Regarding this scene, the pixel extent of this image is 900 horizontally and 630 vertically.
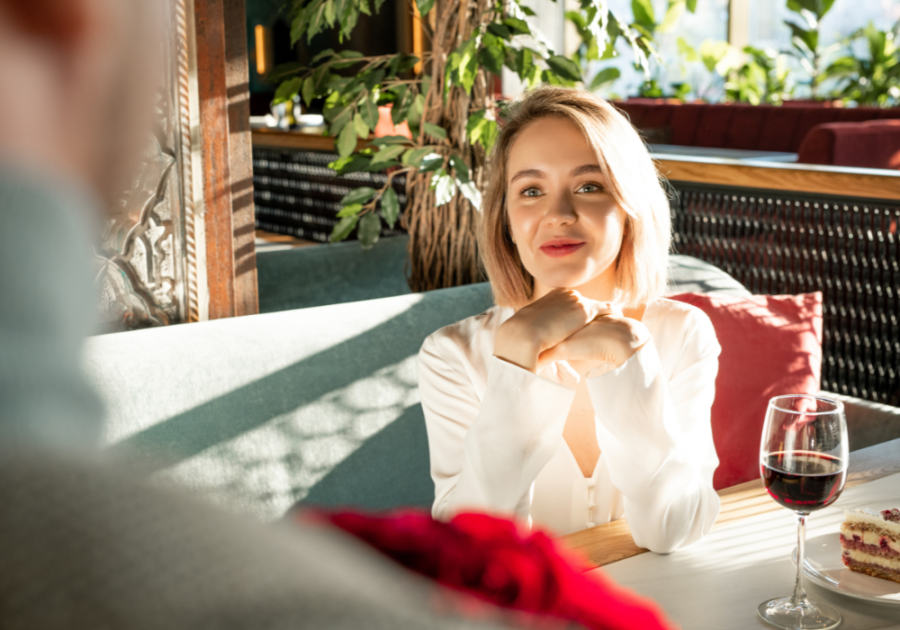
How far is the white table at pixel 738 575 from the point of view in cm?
92

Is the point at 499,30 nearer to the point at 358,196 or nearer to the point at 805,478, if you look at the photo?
the point at 358,196

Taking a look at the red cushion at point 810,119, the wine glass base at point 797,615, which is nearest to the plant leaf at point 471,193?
the wine glass base at point 797,615

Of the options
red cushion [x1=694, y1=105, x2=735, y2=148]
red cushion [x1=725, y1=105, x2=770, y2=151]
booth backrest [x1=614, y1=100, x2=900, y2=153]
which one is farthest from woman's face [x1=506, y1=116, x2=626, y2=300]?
red cushion [x1=694, y1=105, x2=735, y2=148]

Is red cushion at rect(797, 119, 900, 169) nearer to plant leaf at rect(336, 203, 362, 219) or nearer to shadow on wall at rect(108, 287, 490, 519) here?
plant leaf at rect(336, 203, 362, 219)

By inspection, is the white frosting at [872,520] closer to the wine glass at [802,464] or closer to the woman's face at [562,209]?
the wine glass at [802,464]

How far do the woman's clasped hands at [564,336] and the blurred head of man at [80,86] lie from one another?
3.57 feet

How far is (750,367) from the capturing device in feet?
6.33

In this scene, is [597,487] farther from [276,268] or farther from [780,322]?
[276,268]

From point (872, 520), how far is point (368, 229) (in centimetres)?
159

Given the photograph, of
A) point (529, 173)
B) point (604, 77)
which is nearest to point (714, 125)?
point (604, 77)

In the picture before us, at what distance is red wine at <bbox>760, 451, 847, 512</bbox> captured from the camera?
0.95 meters

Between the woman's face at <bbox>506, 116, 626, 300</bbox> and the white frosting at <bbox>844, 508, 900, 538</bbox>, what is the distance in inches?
21.6

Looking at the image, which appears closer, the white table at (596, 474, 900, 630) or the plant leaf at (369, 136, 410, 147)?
the white table at (596, 474, 900, 630)

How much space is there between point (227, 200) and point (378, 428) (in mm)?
594
